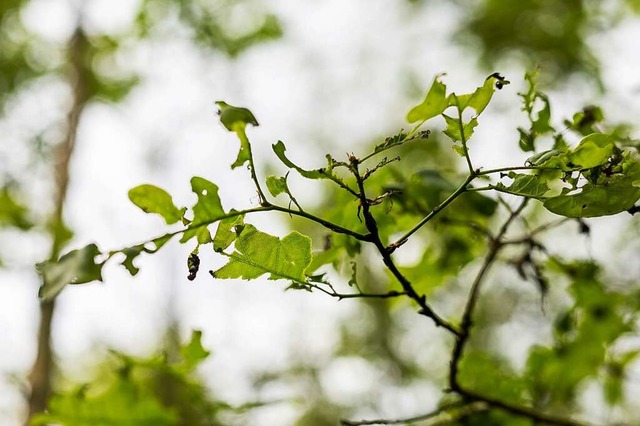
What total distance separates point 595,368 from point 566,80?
2903 mm

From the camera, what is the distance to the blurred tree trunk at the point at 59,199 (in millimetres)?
2697

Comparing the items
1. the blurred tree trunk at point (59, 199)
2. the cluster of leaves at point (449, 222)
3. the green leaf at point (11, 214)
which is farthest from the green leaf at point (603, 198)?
the green leaf at point (11, 214)

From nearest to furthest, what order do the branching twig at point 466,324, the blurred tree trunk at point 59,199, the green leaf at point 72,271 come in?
the green leaf at point 72,271
the branching twig at point 466,324
the blurred tree trunk at point 59,199

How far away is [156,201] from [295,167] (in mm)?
144

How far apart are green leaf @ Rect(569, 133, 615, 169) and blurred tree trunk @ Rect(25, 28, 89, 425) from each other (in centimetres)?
143

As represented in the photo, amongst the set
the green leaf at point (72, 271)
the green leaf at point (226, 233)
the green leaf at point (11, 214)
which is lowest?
the green leaf at point (72, 271)

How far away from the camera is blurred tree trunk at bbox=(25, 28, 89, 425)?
2.70 metres

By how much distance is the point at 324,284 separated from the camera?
703 mm

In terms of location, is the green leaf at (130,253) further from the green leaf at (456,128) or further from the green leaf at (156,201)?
the green leaf at (456,128)

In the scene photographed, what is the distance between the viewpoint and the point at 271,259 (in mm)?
671

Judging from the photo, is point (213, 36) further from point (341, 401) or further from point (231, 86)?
point (341, 401)

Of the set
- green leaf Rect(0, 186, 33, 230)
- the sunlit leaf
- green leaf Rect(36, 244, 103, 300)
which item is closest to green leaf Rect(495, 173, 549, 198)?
green leaf Rect(36, 244, 103, 300)

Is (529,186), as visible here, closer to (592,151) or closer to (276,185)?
(592,151)

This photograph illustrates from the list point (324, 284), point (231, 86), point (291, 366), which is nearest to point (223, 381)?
point (291, 366)
